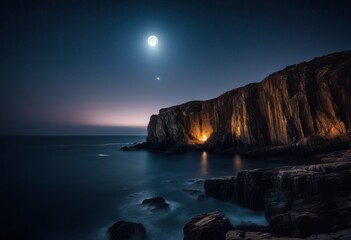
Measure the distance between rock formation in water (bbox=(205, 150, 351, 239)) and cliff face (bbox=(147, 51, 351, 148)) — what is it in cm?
2730

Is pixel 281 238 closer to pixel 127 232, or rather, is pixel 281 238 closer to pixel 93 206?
pixel 127 232

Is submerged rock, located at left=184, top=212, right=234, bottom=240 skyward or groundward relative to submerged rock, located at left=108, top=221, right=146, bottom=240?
skyward

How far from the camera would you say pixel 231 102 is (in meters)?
56.8

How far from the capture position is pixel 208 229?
7980mm

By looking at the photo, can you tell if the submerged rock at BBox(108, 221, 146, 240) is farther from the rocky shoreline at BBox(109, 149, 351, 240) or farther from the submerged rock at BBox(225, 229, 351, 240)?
the submerged rock at BBox(225, 229, 351, 240)

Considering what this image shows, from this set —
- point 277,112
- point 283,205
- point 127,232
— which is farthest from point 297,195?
point 277,112

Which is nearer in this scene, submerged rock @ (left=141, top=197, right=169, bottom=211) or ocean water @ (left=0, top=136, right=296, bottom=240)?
ocean water @ (left=0, top=136, right=296, bottom=240)

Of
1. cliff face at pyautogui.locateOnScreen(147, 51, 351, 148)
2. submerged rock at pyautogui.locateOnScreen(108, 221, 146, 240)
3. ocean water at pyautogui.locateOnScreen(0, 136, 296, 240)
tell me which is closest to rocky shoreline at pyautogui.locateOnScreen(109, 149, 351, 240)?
submerged rock at pyautogui.locateOnScreen(108, 221, 146, 240)

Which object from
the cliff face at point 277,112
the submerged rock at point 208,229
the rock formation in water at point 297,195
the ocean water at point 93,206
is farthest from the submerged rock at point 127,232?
the cliff face at point 277,112

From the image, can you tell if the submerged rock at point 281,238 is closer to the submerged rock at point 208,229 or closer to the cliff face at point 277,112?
the submerged rock at point 208,229

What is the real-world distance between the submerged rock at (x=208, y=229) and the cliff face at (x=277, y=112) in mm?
33428

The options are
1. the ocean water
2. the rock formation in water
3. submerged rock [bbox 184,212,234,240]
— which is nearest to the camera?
the rock formation in water

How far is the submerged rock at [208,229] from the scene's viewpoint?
7.84 m

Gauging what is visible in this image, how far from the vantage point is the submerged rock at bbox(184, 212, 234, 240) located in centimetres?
784
